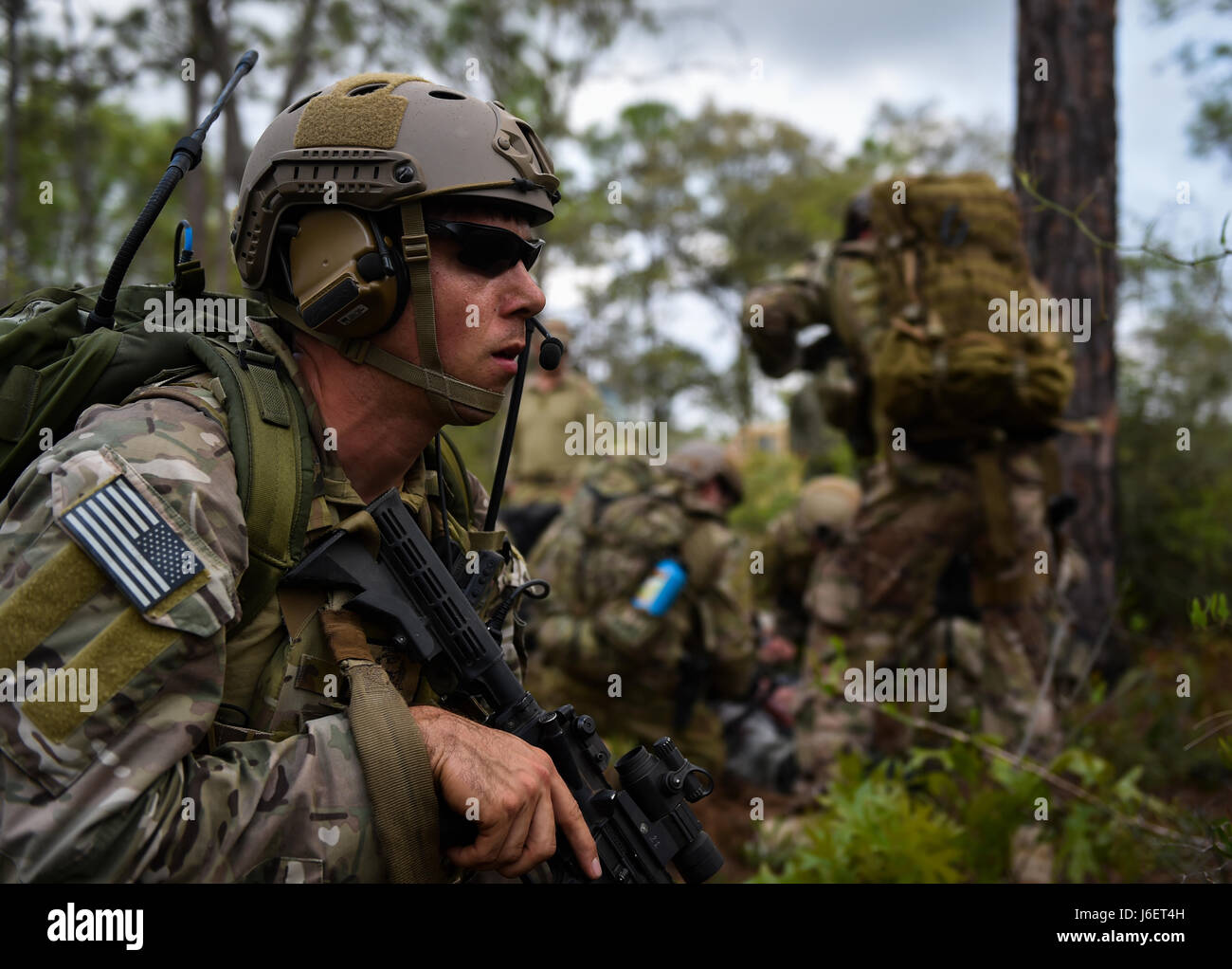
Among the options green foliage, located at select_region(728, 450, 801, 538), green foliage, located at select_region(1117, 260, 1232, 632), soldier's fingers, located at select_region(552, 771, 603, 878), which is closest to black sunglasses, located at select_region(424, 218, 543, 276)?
soldier's fingers, located at select_region(552, 771, 603, 878)

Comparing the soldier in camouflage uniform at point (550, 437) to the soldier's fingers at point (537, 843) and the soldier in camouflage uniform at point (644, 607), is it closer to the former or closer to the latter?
the soldier in camouflage uniform at point (644, 607)

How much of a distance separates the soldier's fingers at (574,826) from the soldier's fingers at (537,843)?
0.17 feet

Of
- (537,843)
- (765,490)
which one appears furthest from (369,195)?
(765,490)

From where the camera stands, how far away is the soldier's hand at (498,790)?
1.62 metres

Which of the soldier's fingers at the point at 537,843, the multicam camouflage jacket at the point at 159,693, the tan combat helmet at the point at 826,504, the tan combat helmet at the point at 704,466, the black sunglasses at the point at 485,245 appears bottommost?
the soldier's fingers at the point at 537,843

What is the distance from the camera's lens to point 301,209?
200cm

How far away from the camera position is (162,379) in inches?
72.1

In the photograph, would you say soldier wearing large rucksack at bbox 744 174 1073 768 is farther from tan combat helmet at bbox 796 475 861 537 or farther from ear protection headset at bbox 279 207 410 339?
ear protection headset at bbox 279 207 410 339

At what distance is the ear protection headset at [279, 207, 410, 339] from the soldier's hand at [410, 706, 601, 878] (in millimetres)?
783

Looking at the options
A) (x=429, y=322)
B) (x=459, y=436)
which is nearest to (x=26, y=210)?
(x=459, y=436)

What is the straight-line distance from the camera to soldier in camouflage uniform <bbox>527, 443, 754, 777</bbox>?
18.1ft

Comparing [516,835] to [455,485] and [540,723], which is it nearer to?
[540,723]

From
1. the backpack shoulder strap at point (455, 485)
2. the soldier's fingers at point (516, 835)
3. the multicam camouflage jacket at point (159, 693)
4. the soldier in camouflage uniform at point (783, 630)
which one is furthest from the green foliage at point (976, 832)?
the multicam camouflage jacket at point (159, 693)
